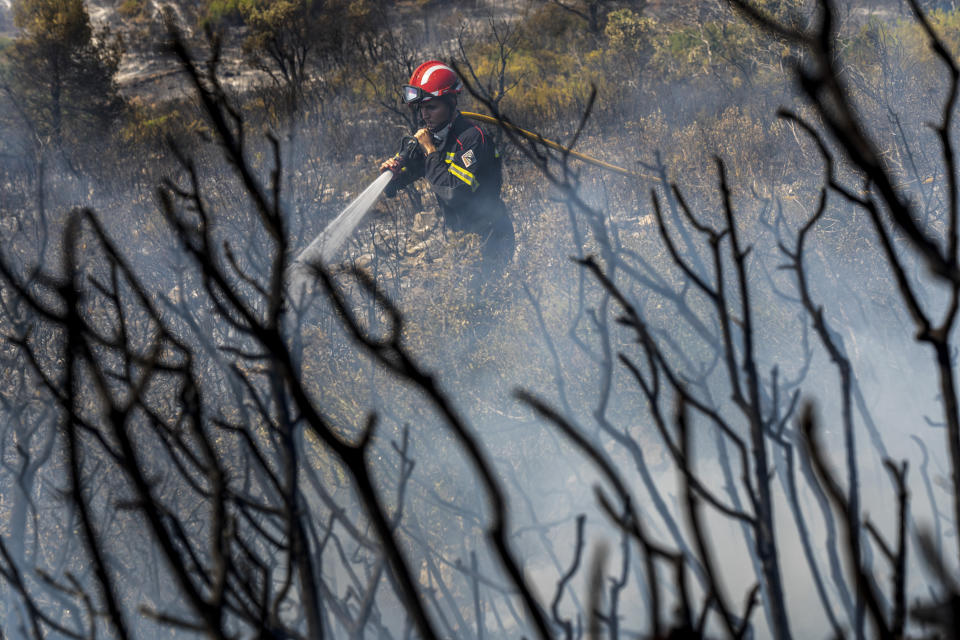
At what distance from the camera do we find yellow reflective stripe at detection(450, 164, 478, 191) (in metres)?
5.06

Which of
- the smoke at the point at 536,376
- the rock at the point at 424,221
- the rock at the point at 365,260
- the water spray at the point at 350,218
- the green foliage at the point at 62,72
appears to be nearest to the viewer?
the smoke at the point at 536,376

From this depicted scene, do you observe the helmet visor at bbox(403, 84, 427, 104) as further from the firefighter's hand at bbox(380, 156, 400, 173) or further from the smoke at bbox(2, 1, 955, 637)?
the smoke at bbox(2, 1, 955, 637)

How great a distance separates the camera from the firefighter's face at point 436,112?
5.19m

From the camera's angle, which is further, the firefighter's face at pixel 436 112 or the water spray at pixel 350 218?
the water spray at pixel 350 218

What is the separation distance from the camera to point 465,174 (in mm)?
5074

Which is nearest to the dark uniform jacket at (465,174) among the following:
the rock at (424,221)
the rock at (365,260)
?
the rock at (424,221)

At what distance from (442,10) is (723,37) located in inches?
305

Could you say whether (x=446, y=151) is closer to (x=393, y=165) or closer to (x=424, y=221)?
(x=393, y=165)

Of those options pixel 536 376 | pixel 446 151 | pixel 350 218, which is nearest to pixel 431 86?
pixel 446 151

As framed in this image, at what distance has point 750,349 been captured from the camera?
3.48ft

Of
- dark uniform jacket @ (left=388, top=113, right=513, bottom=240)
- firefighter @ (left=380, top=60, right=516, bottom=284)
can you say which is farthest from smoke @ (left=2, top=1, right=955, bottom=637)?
firefighter @ (left=380, top=60, right=516, bottom=284)

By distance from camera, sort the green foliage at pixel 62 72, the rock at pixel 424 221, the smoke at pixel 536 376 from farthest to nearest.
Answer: the green foliage at pixel 62 72 < the rock at pixel 424 221 < the smoke at pixel 536 376

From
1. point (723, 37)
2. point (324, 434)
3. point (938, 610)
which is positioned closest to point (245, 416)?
point (324, 434)

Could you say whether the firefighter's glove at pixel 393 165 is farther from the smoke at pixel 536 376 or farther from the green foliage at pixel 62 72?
the green foliage at pixel 62 72
